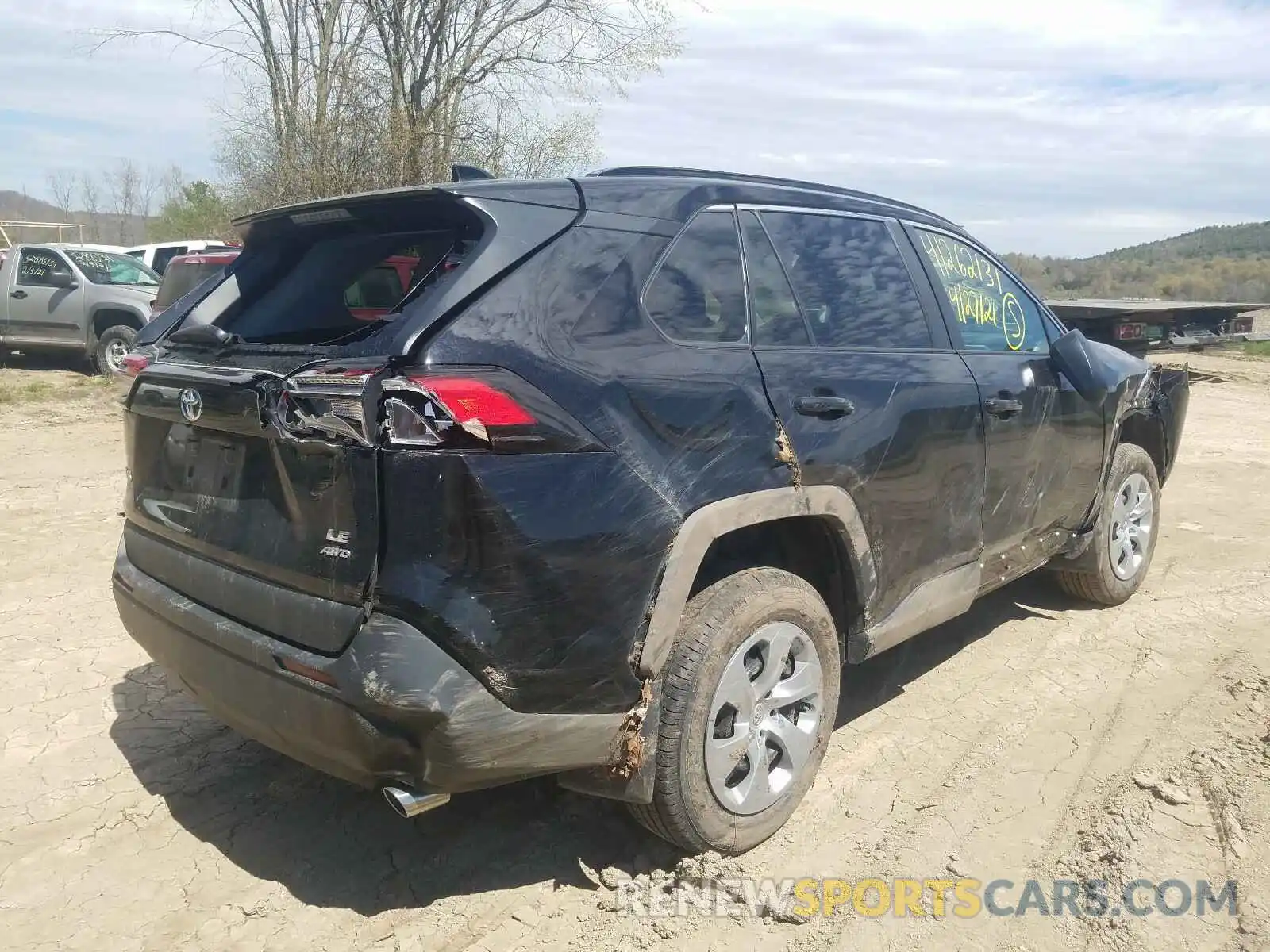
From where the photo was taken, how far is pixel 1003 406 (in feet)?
12.7

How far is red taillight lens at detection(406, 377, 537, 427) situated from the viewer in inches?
88.8

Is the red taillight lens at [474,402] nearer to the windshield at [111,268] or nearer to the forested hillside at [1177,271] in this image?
the windshield at [111,268]

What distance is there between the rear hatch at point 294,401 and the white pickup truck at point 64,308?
11.8 metres

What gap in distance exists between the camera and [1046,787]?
338 centimetres

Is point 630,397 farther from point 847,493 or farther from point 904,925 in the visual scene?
point 904,925

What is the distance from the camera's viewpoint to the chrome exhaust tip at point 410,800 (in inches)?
94.2

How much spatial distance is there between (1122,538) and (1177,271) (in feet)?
162

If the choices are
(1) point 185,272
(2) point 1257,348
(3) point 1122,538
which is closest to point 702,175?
(3) point 1122,538

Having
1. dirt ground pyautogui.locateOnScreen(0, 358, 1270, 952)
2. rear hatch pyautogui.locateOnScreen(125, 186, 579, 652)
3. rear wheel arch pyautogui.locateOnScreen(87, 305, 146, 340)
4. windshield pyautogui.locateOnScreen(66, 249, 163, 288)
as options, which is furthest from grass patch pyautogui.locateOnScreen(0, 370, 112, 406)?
rear hatch pyautogui.locateOnScreen(125, 186, 579, 652)

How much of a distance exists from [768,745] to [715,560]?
0.60 m

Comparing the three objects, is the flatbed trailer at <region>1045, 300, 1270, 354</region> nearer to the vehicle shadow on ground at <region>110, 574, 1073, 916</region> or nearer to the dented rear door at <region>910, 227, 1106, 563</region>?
the dented rear door at <region>910, 227, 1106, 563</region>

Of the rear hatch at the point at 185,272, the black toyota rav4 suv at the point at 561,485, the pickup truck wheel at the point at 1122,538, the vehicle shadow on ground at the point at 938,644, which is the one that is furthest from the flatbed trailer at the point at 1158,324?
the black toyota rav4 suv at the point at 561,485

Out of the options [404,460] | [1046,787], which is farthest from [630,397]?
[1046,787]

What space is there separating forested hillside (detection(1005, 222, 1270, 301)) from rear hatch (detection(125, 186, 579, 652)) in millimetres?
25837
